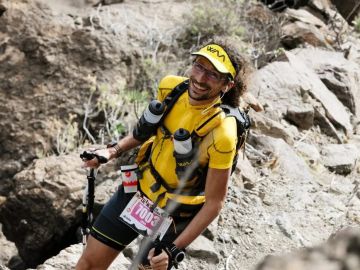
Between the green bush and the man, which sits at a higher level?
the man

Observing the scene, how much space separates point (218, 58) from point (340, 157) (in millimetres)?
5032

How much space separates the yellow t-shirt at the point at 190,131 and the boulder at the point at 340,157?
4.57m

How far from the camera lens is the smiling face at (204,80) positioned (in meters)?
3.33

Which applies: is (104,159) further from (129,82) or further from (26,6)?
(26,6)

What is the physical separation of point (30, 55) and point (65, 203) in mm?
2892

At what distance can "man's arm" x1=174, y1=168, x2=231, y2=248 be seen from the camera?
3184 mm

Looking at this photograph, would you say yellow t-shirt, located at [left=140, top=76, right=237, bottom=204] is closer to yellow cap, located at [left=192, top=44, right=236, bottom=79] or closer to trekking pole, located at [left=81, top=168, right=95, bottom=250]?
yellow cap, located at [left=192, top=44, right=236, bottom=79]

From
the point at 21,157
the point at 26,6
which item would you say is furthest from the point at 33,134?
the point at 26,6

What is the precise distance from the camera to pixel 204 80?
334 cm

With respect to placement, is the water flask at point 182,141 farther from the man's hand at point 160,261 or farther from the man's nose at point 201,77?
the man's hand at point 160,261

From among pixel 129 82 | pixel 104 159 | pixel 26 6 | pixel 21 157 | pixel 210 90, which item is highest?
pixel 210 90

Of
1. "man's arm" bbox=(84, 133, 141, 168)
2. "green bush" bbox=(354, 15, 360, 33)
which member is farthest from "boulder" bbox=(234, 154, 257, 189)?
"green bush" bbox=(354, 15, 360, 33)

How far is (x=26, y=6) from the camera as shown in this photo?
8.65 m

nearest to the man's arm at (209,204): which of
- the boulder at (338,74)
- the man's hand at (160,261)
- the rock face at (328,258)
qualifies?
the man's hand at (160,261)
